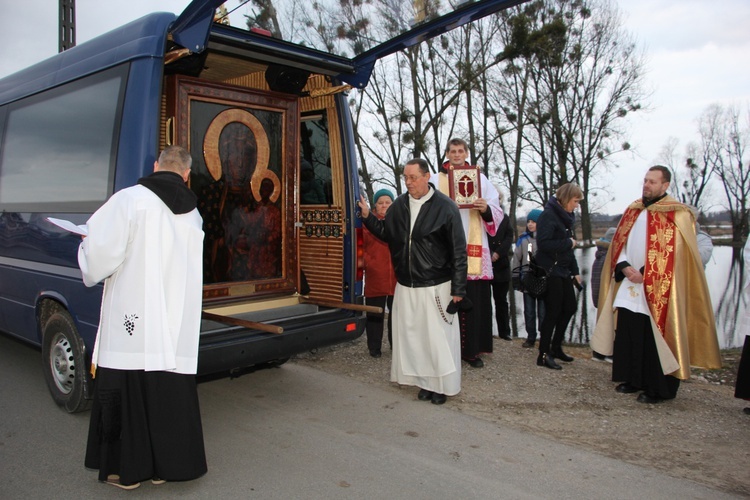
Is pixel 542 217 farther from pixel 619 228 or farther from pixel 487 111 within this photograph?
pixel 487 111

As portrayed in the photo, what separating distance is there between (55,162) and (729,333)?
1197 centimetres

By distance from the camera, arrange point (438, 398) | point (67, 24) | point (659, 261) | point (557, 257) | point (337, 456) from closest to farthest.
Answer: point (337, 456), point (438, 398), point (659, 261), point (557, 257), point (67, 24)

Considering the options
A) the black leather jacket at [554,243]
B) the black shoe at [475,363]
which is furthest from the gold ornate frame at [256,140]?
the black leather jacket at [554,243]

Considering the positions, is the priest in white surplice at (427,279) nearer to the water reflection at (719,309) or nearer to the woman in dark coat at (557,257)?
the woman in dark coat at (557,257)

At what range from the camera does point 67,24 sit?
443 inches

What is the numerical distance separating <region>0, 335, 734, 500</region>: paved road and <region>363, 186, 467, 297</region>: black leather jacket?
3.45ft

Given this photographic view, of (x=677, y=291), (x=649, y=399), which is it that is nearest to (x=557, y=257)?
(x=677, y=291)

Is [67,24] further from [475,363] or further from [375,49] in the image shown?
[475,363]

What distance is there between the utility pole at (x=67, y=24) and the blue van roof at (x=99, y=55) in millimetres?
6788

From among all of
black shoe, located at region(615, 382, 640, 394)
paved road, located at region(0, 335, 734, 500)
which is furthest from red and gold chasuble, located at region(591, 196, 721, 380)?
paved road, located at region(0, 335, 734, 500)

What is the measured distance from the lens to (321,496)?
339 cm

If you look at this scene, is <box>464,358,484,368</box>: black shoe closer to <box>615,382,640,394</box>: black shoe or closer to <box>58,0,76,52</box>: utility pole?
<box>615,382,640,394</box>: black shoe

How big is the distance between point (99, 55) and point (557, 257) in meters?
4.35

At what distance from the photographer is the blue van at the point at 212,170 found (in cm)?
408
